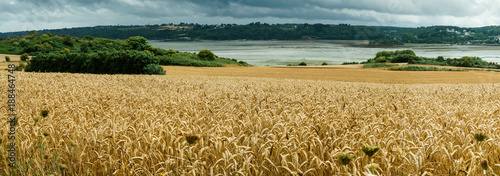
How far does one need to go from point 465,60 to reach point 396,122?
81963 millimetres

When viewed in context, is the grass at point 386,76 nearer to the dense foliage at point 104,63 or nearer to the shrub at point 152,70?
the shrub at point 152,70

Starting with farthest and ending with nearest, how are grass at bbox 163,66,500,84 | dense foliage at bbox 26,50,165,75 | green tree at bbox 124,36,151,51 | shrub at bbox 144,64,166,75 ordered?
green tree at bbox 124,36,151,51 < grass at bbox 163,66,500,84 < dense foliage at bbox 26,50,165,75 < shrub at bbox 144,64,166,75

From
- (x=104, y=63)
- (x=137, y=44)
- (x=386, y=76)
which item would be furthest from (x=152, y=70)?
(x=137, y=44)

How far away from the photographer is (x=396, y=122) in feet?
18.9

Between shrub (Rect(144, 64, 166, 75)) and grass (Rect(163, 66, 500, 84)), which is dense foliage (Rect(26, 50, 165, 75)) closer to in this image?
shrub (Rect(144, 64, 166, 75))

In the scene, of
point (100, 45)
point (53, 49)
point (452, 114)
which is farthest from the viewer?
point (100, 45)

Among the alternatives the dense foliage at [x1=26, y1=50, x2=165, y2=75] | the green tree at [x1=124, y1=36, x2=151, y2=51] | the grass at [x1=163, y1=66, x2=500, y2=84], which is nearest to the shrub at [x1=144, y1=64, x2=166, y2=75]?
the dense foliage at [x1=26, y1=50, x2=165, y2=75]

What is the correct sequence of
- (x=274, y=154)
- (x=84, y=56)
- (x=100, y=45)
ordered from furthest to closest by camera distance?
(x=100, y=45)
(x=84, y=56)
(x=274, y=154)

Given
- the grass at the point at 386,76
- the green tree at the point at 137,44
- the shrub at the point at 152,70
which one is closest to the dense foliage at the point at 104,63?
the shrub at the point at 152,70

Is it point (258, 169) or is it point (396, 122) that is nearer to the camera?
point (258, 169)

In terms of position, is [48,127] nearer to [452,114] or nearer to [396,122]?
[396,122]

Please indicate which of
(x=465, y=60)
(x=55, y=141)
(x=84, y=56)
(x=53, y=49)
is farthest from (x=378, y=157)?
(x=53, y=49)

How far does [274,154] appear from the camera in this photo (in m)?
3.97

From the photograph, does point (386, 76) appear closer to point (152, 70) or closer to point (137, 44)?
point (152, 70)
